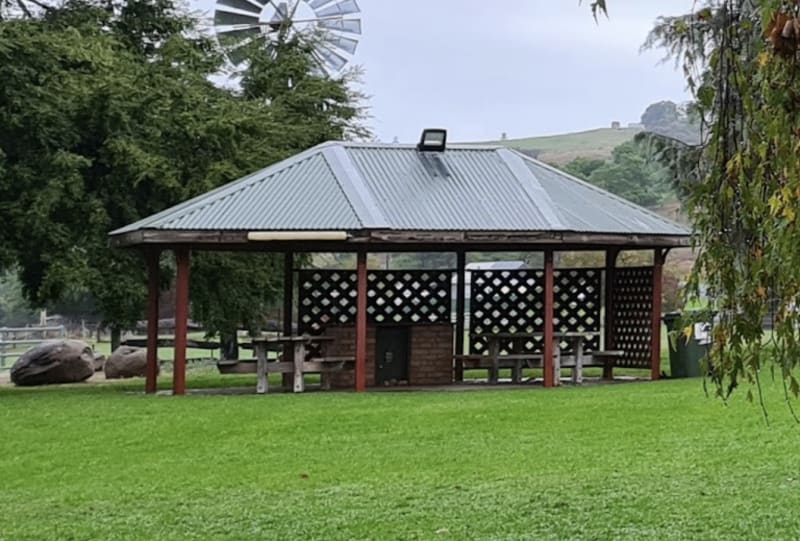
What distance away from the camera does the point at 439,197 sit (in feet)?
42.7

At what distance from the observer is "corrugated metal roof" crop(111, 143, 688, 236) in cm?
1199

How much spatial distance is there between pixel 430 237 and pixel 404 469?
5067 millimetres

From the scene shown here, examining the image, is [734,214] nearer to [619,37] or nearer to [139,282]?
[619,37]

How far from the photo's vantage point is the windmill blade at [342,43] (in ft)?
68.8

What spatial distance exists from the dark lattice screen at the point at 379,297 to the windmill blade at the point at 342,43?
7792 millimetres

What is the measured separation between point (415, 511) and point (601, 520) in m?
1.02

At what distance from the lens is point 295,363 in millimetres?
12625

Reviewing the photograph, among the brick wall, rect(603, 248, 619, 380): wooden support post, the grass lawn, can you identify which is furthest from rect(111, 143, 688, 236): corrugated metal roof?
the grass lawn

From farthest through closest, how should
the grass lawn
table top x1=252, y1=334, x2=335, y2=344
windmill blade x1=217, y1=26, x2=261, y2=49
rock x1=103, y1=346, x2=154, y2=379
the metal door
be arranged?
windmill blade x1=217, y1=26, x2=261, y2=49 → rock x1=103, y1=346, x2=154, y2=379 → the metal door → table top x1=252, y1=334, x2=335, y2=344 → the grass lawn

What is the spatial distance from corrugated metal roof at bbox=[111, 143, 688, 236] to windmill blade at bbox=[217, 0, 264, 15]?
7280mm

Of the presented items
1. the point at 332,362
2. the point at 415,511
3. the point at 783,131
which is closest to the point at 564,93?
the point at 332,362

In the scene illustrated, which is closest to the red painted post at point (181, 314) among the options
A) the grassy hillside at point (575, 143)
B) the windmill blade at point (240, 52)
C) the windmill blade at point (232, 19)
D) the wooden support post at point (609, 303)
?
the wooden support post at point (609, 303)

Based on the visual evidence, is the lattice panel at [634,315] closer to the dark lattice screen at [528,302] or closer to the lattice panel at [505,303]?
the dark lattice screen at [528,302]

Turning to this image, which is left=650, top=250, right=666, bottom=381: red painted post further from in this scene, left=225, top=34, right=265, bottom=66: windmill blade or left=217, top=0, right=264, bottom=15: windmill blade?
left=217, top=0, right=264, bottom=15: windmill blade
